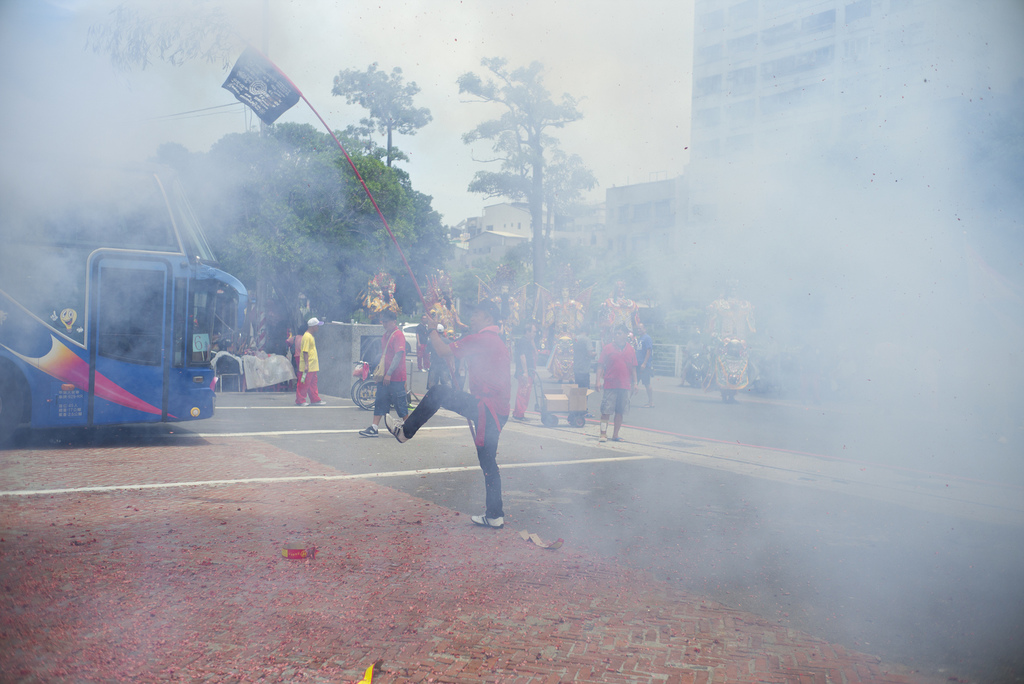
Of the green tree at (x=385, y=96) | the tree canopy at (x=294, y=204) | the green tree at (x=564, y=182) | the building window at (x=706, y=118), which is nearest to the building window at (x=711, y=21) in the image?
the building window at (x=706, y=118)

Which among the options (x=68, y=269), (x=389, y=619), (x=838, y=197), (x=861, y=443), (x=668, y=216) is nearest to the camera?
(x=389, y=619)

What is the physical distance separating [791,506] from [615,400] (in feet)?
12.1

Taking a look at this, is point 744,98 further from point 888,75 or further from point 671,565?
Result: point 671,565

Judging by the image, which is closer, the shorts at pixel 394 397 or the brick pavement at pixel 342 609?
the brick pavement at pixel 342 609

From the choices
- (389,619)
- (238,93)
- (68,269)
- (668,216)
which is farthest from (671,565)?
(68,269)

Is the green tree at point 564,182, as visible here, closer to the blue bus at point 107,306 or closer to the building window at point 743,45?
the building window at point 743,45

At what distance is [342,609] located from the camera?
3.68m

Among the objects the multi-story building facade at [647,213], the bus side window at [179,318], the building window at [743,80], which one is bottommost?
the bus side window at [179,318]

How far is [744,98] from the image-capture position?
364cm

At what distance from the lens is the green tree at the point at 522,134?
14.1ft

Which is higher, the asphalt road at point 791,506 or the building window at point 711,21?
the building window at point 711,21

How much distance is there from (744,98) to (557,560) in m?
3.06

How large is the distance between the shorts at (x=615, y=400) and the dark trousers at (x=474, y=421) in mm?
4559

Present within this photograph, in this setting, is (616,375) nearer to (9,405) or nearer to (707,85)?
(707,85)
